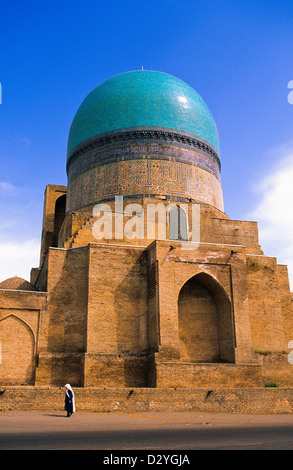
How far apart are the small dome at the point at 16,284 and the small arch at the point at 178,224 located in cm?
386

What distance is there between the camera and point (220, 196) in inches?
591

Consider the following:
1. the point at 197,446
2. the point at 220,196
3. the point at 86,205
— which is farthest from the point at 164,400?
the point at 220,196

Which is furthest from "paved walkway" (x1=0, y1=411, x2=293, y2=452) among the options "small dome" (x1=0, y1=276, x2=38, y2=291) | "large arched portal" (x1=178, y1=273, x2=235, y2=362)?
"small dome" (x1=0, y1=276, x2=38, y2=291)

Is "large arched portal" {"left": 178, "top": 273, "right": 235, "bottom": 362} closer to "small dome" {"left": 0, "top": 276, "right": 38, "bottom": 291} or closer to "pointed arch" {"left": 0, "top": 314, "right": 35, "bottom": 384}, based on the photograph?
"pointed arch" {"left": 0, "top": 314, "right": 35, "bottom": 384}

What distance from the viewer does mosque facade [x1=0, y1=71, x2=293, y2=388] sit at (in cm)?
980

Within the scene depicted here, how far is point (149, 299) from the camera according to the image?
34.8 feet

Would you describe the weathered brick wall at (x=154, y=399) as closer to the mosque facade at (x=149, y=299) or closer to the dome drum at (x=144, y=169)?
the mosque facade at (x=149, y=299)

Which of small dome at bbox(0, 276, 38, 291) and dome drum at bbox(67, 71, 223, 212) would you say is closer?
small dome at bbox(0, 276, 38, 291)

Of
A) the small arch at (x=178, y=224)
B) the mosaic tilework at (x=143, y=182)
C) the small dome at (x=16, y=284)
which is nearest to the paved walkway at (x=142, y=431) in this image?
the small dome at (x=16, y=284)

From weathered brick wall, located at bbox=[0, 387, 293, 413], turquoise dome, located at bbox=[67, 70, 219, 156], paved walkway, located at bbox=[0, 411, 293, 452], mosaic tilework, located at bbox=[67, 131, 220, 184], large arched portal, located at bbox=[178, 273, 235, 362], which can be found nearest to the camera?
paved walkway, located at bbox=[0, 411, 293, 452]

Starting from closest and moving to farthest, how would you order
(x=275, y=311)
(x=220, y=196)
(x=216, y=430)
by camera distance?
(x=216, y=430), (x=275, y=311), (x=220, y=196)

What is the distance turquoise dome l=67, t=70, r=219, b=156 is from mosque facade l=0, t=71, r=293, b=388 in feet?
3.76

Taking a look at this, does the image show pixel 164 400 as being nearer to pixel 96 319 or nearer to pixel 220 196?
pixel 96 319
